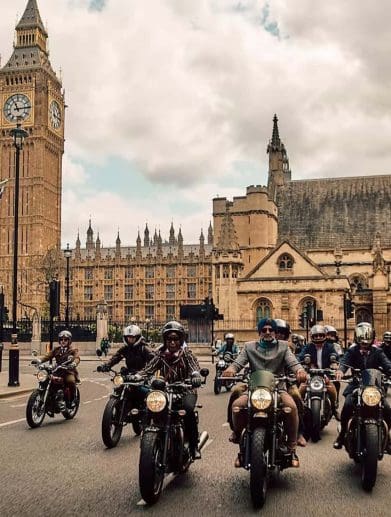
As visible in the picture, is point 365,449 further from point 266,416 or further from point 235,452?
point 235,452

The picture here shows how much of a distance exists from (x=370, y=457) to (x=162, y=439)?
6.85 feet

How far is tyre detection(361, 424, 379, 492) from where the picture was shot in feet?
23.1

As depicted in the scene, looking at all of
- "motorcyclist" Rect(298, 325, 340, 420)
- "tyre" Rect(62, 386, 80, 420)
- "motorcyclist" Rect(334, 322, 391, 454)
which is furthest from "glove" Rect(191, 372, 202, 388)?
"tyre" Rect(62, 386, 80, 420)

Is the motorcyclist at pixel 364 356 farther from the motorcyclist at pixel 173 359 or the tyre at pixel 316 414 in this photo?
the motorcyclist at pixel 173 359

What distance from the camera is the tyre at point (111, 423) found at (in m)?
9.48

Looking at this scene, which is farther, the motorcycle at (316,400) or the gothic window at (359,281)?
the gothic window at (359,281)

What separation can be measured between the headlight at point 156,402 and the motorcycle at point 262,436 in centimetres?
84

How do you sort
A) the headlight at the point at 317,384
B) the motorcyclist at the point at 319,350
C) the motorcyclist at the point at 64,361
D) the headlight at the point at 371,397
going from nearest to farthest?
the headlight at the point at 371,397, the headlight at the point at 317,384, the motorcyclist at the point at 319,350, the motorcyclist at the point at 64,361

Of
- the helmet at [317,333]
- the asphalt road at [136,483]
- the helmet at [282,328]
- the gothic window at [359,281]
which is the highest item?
the gothic window at [359,281]

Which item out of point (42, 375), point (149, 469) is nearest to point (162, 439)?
point (149, 469)

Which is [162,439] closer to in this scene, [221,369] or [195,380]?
[195,380]

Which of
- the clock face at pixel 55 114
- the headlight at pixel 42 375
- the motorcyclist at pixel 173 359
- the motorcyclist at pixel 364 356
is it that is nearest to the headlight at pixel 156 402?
the motorcyclist at pixel 173 359

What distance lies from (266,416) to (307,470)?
196 cm

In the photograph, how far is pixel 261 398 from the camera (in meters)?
6.74
